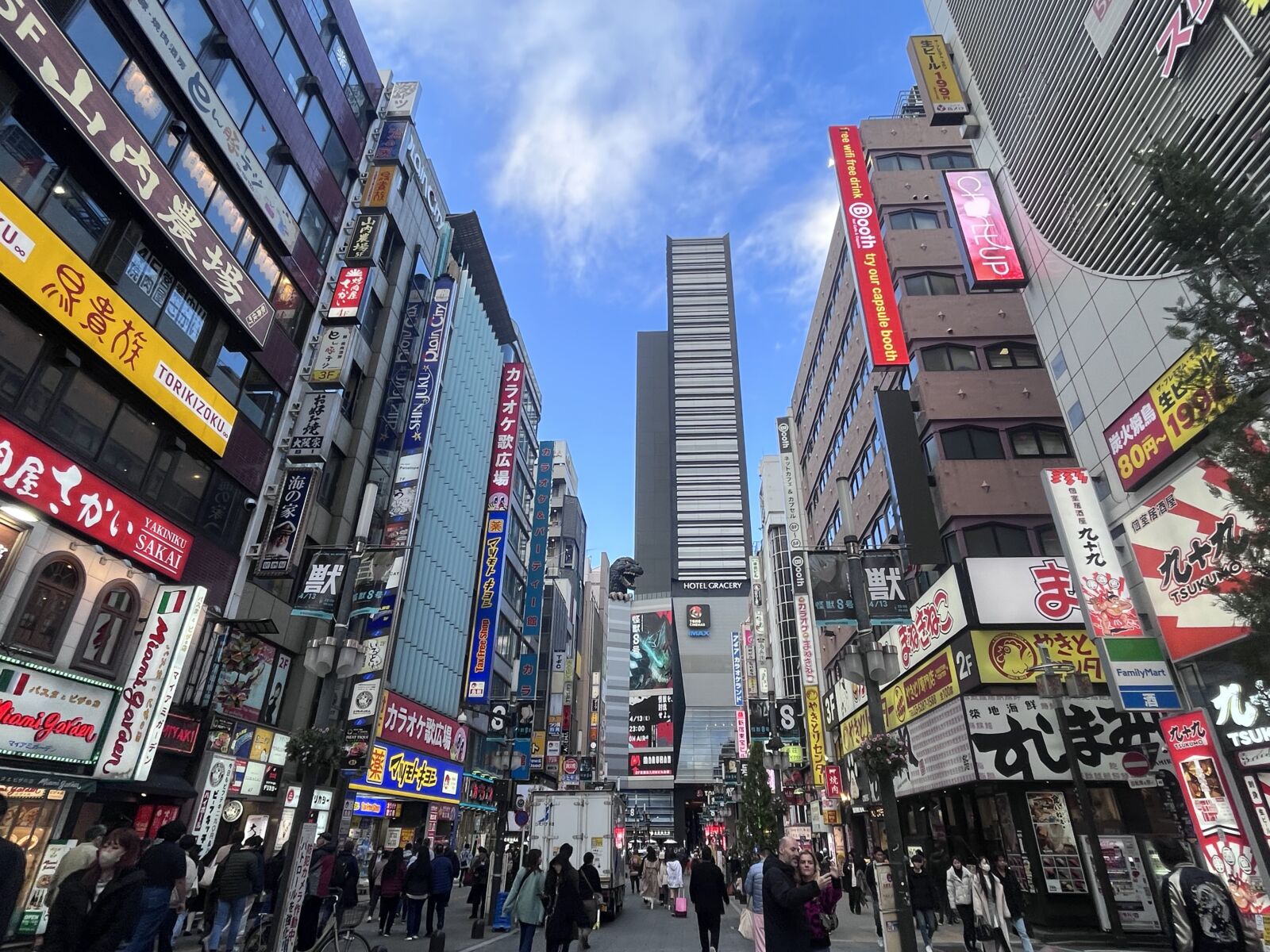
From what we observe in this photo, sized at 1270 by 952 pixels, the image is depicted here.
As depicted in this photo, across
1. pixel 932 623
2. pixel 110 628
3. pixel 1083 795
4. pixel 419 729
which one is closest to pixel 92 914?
pixel 110 628

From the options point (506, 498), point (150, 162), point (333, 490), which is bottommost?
A: point (333, 490)

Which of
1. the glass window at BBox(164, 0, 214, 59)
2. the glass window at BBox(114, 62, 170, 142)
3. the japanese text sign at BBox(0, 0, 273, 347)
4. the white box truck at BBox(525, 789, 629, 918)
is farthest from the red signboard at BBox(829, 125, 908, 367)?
the glass window at BBox(114, 62, 170, 142)

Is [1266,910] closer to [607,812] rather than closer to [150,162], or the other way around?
[607,812]

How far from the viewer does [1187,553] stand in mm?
13688

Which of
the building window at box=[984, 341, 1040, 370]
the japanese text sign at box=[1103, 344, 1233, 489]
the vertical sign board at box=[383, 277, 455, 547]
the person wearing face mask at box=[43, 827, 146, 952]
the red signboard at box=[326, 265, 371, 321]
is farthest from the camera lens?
the vertical sign board at box=[383, 277, 455, 547]

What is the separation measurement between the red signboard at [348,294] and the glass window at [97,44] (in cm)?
956

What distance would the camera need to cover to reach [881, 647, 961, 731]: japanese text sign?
2184cm

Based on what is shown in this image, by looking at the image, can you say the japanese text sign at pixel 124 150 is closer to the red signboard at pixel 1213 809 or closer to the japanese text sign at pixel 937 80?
the japanese text sign at pixel 937 80

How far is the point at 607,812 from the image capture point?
20.4 m

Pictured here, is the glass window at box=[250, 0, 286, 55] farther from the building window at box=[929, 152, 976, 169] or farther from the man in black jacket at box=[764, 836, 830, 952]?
the building window at box=[929, 152, 976, 169]

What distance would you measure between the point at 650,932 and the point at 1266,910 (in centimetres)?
1276

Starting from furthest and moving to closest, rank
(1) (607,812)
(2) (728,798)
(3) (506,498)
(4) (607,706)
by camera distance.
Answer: (4) (607,706), (2) (728,798), (3) (506,498), (1) (607,812)

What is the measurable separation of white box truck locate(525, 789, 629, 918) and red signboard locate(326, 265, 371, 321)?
17.9 meters

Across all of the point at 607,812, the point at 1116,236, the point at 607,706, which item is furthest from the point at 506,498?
the point at 607,706
